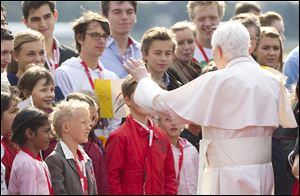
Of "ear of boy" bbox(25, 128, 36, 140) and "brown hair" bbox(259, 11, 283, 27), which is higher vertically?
"brown hair" bbox(259, 11, 283, 27)

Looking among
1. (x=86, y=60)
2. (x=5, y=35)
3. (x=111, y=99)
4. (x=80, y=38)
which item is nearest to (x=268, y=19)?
(x=80, y=38)

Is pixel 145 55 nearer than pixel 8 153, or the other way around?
pixel 8 153

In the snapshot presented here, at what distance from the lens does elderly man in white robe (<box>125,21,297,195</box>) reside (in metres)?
8.19

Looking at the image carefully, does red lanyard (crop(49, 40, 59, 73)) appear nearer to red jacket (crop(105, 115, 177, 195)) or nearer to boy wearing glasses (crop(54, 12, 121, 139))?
boy wearing glasses (crop(54, 12, 121, 139))

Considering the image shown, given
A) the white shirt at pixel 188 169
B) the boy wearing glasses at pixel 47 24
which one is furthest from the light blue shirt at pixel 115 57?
the white shirt at pixel 188 169

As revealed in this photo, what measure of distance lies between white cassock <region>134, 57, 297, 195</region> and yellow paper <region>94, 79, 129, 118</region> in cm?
127

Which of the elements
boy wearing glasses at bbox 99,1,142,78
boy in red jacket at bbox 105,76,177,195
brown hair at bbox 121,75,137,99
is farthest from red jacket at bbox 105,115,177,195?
boy wearing glasses at bbox 99,1,142,78

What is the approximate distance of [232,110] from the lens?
820cm

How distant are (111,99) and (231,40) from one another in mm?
1772

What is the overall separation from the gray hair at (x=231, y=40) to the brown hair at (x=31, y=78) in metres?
1.64

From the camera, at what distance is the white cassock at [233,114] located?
8180 millimetres

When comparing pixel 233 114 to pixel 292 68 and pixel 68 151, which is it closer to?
pixel 68 151

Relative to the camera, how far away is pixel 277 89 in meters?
8.32

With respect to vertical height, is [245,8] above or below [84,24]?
below
